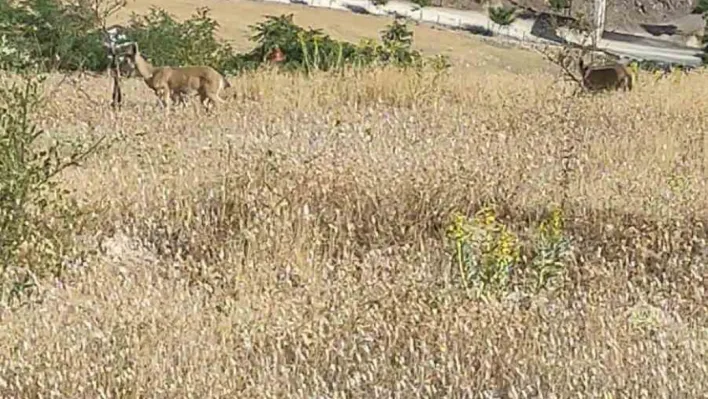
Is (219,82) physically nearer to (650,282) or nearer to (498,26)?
(650,282)

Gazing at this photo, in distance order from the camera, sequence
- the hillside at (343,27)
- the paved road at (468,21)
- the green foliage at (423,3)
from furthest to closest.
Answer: the green foliage at (423,3), the paved road at (468,21), the hillside at (343,27)

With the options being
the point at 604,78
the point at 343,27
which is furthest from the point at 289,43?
the point at 343,27

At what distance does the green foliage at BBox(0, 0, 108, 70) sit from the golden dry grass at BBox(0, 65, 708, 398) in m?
4.33

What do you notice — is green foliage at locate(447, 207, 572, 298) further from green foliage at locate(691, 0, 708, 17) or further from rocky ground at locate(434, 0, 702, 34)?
rocky ground at locate(434, 0, 702, 34)

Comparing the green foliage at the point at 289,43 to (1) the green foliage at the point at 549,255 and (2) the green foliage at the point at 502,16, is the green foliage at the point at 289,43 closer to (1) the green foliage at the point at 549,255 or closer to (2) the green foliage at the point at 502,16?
(1) the green foliage at the point at 549,255

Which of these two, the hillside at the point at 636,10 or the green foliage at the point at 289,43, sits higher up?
the green foliage at the point at 289,43

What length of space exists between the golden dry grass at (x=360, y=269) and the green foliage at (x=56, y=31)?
14.2 feet

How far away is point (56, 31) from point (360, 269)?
958 cm

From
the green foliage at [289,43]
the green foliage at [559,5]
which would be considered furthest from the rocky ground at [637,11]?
the green foliage at [289,43]

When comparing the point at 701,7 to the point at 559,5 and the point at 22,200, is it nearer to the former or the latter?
the point at 559,5

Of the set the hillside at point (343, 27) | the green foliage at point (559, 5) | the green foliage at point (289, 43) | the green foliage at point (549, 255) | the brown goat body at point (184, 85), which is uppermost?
the green foliage at point (549, 255)

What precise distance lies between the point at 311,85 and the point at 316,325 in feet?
16.2

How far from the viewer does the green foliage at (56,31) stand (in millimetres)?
10102

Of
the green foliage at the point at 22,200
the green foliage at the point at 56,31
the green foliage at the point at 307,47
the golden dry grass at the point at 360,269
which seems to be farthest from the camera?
the green foliage at the point at 307,47
